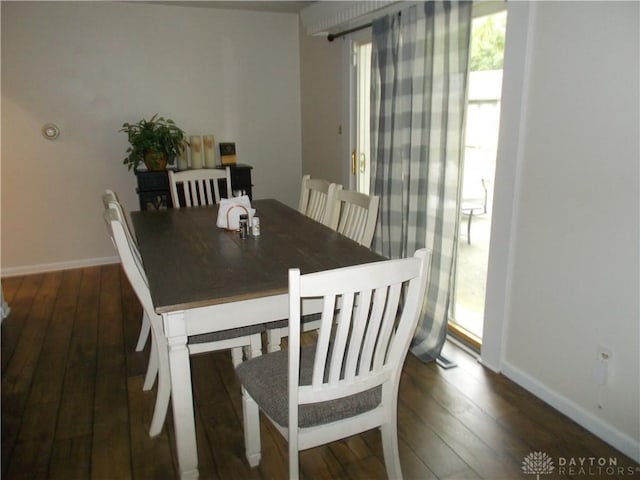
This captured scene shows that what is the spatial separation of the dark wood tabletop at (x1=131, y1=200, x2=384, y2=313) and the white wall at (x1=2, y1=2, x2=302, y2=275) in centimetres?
177

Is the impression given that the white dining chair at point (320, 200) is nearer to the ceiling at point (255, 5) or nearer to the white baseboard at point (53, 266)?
the ceiling at point (255, 5)

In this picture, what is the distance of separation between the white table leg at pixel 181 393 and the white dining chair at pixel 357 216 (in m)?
1.05

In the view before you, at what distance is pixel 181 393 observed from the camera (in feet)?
5.32

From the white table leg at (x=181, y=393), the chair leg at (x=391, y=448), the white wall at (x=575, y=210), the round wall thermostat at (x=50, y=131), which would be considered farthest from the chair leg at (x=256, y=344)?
the round wall thermostat at (x=50, y=131)

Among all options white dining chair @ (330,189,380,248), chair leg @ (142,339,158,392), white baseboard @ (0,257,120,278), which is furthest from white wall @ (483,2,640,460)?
white baseboard @ (0,257,120,278)

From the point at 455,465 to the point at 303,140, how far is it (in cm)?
354

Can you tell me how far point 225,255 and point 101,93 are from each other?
9.30 ft

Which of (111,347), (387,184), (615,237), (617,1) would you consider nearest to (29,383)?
(111,347)

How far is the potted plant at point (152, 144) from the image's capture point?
3863 millimetres

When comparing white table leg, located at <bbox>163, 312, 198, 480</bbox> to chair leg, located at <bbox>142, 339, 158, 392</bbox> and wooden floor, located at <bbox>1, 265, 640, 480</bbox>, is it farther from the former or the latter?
chair leg, located at <bbox>142, 339, 158, 392</bbox>

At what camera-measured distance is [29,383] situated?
241cm

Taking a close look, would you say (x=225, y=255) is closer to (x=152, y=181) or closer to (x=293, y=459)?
(x=293, y=459)

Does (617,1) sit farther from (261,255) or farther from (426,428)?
(426,428)

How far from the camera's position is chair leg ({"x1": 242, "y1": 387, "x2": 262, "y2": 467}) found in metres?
1.77
